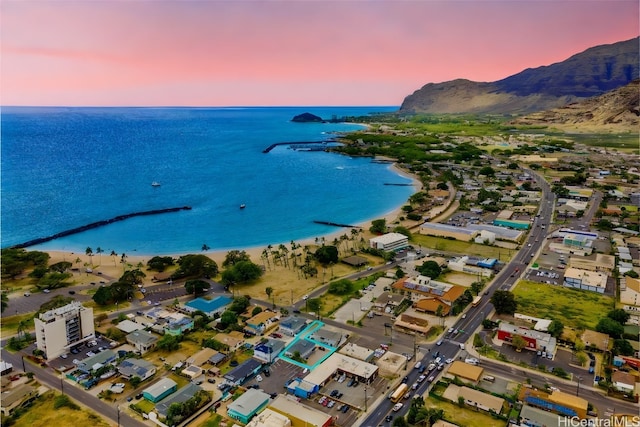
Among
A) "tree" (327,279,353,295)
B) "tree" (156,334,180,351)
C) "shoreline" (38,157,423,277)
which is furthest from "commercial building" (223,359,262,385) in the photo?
"shoreline" (38,157,423,277)

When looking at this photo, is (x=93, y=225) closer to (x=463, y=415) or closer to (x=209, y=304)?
(x=209, y=304)

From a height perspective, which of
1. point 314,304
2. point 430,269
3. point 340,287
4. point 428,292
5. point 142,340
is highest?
point 430,269

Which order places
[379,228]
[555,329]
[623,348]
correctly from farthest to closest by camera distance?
[379,228] < [555,329] < [623,348]

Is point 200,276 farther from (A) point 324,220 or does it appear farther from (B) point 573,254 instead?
(B) point 573,254

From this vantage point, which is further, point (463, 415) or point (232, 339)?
point (232, 339)

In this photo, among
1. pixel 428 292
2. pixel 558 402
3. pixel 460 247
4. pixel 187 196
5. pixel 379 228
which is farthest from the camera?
pixel 187 196

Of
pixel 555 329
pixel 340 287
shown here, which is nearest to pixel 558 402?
pixel 555 329

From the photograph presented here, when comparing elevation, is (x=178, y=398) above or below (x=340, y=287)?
below
